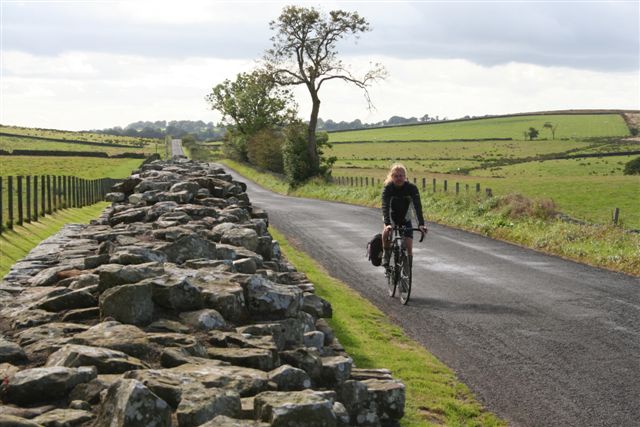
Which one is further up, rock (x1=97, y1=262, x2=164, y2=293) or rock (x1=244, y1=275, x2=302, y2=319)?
rock (x1=97, y1=262, x2=164, y2=293)

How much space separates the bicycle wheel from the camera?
13.3 meters

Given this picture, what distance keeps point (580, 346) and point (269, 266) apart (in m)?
4.55

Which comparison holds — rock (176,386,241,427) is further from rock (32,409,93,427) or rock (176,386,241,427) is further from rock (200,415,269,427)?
rock (32,409,93,427)

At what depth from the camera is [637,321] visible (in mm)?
12180

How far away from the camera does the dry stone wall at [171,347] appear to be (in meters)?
4.25

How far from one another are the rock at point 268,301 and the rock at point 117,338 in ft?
4.56

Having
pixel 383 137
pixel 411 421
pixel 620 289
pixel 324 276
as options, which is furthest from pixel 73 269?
pixel 383 137

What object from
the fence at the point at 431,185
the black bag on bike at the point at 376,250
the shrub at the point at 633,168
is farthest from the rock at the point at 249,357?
the shrub at the point at 633,168

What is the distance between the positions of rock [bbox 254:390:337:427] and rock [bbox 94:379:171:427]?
570 millimetres

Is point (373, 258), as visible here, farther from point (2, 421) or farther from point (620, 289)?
point (2, 421)

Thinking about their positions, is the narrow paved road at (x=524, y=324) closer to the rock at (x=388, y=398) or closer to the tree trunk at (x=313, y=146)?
the rock at (x=388, y=398)

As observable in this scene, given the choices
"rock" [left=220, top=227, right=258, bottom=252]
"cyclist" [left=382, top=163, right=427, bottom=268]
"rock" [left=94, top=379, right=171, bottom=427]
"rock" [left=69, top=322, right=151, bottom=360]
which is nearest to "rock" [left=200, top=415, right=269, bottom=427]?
"rock" [left=94, top=379, right=171, bottom=427]

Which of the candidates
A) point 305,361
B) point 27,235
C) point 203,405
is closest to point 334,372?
point 305,361

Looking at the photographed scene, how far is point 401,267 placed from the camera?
13.7 meters
